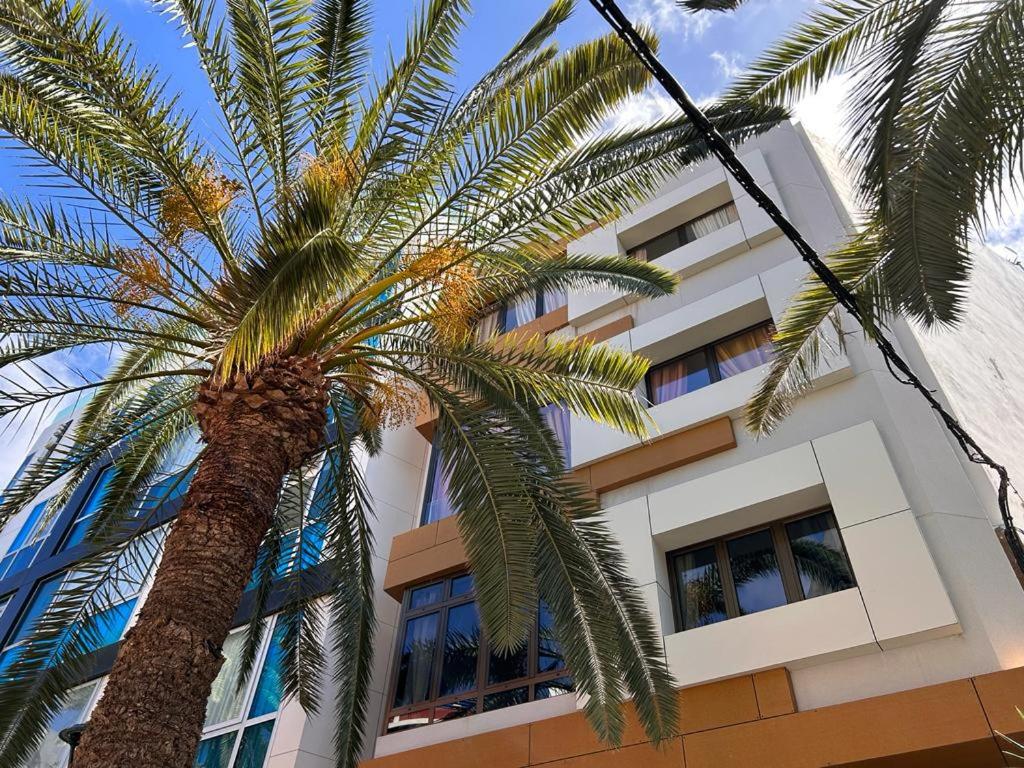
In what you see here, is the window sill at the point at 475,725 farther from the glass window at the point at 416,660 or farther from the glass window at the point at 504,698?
the glass window at the point at 416,660

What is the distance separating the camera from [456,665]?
12.2m

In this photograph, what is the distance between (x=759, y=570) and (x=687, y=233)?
7.90 metres

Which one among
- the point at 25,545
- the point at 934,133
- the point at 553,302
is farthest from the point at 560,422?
the point at 25,545

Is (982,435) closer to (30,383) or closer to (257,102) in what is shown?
(257,102)

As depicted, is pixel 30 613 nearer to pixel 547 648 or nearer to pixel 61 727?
pixel 61 727

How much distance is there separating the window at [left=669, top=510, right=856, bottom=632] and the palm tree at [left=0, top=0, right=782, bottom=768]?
2.23 m

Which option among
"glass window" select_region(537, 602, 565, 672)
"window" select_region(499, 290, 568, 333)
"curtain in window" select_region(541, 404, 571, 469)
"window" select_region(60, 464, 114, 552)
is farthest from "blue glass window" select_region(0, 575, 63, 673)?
"glass window" select_region(537, 602, 565, 672)

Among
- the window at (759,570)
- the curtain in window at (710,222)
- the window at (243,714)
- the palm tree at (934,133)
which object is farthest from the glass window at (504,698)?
the curtain in window at (710,222)

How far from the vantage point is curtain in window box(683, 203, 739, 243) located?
1546 cm

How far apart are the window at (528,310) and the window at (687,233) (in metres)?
1.85

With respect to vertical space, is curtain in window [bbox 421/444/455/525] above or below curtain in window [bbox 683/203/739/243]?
below

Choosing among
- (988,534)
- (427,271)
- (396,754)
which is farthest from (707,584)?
(427,271)

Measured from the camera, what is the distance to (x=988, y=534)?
854 cm

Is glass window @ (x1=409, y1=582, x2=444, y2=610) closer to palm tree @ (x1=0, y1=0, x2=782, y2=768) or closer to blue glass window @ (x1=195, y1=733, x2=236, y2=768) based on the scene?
blue glass window @ (x1=195, y1=733, x2=236, y2=768)
